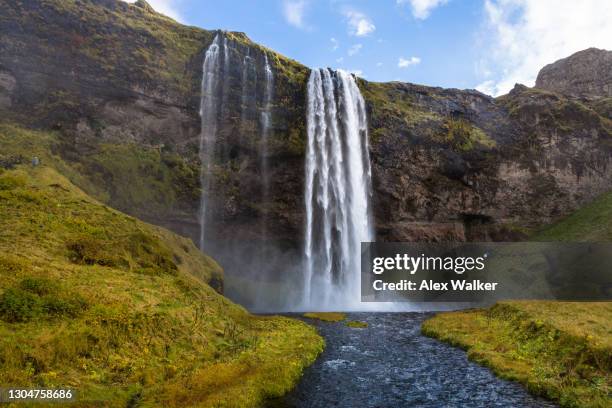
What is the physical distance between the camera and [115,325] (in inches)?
707

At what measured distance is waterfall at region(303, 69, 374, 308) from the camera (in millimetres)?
61375

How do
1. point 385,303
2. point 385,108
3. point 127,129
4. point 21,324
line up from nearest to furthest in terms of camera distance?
point 21,324
point 127,129
point 385,303
point 385,108

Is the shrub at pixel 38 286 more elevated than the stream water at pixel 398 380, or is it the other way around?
the shrub at pixel 38 286

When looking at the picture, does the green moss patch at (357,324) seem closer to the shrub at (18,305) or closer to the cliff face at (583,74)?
the shrub at (18,305)

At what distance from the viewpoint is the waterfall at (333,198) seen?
6138cm

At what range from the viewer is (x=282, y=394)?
1730 cm

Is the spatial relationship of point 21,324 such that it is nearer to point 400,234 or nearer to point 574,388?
point 574,388

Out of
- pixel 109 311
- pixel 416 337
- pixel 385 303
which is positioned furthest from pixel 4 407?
pixel 385 303

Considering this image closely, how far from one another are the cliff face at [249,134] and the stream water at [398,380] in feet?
120

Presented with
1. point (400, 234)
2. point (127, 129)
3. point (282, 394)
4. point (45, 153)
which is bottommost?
point (282, 394)

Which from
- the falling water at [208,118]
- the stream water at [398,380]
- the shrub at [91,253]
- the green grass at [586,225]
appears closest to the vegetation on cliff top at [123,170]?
the falling water at [208,118]

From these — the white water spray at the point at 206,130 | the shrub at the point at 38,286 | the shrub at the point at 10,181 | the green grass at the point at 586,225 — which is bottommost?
the shrub at the point at 38,286

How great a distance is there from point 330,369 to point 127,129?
47041 millimetres

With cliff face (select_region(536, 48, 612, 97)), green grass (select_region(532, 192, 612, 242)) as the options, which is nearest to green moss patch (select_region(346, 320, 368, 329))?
green grass (select_region(532, 192, 612, 242))
